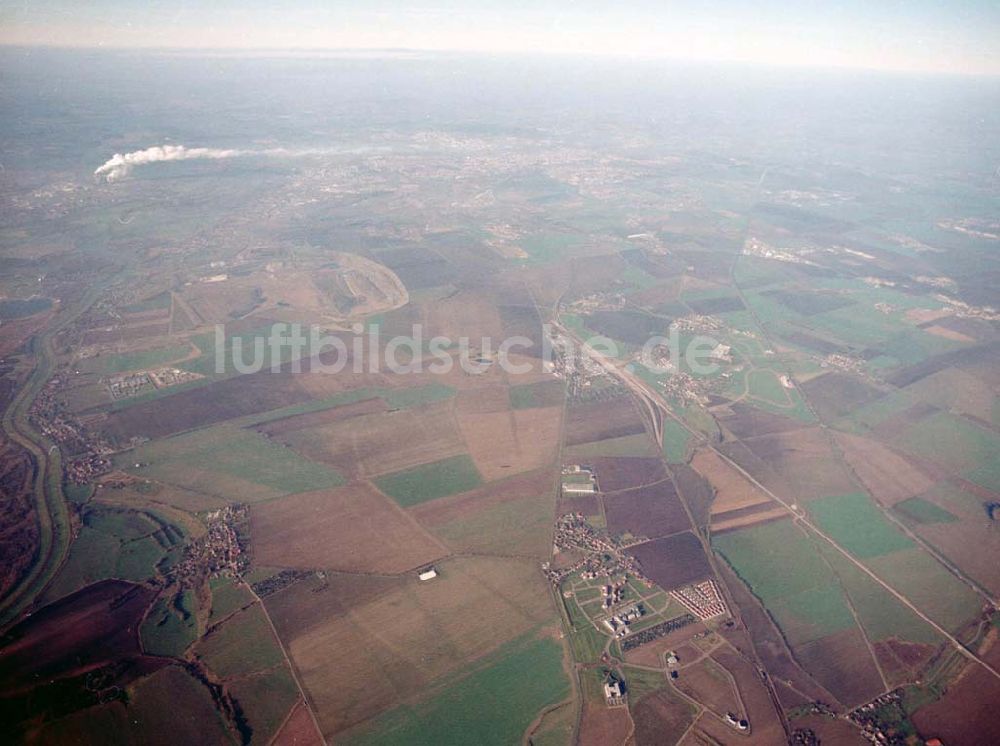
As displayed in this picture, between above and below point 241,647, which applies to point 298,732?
above

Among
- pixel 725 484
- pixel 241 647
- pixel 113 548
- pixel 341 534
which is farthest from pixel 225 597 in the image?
pixel 725 484

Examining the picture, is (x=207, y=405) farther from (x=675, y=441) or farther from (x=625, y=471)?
(x=675, y=441)

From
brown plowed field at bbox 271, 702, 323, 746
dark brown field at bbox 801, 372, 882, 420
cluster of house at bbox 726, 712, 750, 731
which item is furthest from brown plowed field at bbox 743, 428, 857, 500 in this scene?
brown plowed field at bbox 271, 702, 323, 746

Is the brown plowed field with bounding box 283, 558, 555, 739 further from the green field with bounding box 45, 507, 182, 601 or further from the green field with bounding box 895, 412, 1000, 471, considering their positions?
the green field with bounding box 895, 412, 1000, 471

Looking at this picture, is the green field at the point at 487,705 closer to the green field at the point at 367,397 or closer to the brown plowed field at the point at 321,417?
the brown plowed field at the point at 321,417

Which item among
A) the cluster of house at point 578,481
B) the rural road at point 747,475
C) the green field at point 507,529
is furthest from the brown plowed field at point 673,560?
the rural road at point 747,475

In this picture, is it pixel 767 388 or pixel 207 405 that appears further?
pixel 767 388
